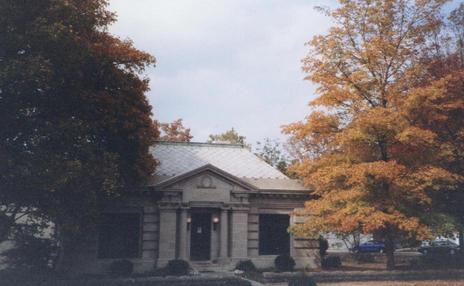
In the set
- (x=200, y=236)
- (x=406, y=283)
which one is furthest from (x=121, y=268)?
(x=406, y=283)

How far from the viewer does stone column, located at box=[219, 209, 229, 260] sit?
2631cm

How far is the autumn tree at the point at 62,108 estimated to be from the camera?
16438 mm

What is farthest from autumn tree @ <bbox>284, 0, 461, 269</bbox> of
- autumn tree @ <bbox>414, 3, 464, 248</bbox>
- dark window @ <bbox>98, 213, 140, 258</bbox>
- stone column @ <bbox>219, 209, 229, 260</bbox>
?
dark window @ <bbox>98, 213, 140, 258</bbox>

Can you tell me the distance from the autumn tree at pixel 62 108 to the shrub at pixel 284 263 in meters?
10.7

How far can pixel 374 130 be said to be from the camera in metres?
22.5

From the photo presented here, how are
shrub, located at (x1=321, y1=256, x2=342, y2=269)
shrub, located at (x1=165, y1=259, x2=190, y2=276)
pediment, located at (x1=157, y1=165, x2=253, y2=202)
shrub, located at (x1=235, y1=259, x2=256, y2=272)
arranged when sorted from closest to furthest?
shrub, located at (x1=165, y1=259, x2=190, y2=276) < shrub, located at (x1=235, y1=259, x2=256, y2=272) < pediment, located at (x1=157, y1=165, x2=253, y2=202) < shrub, located at (x1=321, y1=256, x2=342, y2=269)

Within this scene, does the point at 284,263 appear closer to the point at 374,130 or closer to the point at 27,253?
the point at 374,130

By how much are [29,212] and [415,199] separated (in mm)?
17850

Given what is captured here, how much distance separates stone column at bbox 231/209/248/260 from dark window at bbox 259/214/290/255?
1494mm

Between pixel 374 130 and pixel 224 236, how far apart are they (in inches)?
407

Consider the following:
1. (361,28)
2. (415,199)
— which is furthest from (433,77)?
(415,199)

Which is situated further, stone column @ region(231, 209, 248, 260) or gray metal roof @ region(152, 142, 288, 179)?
gray metal roof @ region(152, 142, 288, 179)

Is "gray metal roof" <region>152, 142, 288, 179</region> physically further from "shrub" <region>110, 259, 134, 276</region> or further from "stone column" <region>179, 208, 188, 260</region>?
"shrub" <region>110, 259, 134, 276</region>

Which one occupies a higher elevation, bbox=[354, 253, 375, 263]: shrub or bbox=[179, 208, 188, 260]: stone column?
bbox=[179, 208, 188, 260]: stone column
